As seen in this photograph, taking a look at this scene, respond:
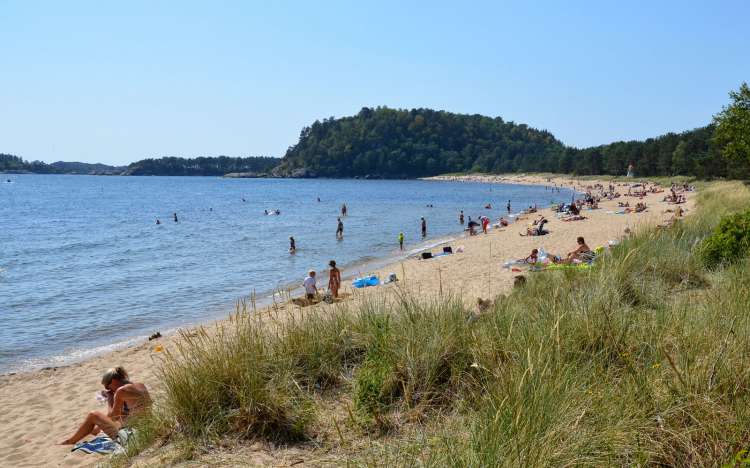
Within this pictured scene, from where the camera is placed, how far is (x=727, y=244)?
8.27 metres

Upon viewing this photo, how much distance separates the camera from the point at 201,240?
107 feet

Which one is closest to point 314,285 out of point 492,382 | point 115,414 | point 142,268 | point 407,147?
point 115,414

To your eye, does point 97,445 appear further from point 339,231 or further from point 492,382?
point 339,231

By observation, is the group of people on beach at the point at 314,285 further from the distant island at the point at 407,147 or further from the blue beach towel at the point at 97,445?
the distant island at the point at 407,147

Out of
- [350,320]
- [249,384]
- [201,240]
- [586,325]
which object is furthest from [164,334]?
[201,240]

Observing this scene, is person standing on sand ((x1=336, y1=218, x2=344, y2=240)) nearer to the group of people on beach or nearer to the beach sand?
the beach sand

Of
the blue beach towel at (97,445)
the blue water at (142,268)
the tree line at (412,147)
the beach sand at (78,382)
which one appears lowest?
the blue water at (142,268)

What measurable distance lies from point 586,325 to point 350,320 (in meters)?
2.10

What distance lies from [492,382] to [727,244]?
6333 mm

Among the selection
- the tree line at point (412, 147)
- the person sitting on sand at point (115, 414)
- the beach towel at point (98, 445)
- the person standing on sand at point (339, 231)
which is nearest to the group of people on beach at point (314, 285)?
the person sitting on sand at point (115, 414)

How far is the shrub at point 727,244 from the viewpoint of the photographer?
8.09 m

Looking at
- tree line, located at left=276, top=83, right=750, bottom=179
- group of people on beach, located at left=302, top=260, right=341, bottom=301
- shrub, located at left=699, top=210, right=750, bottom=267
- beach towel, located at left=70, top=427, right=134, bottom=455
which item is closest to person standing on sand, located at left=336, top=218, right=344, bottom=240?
group of people on beach, located at left=302, top=260, right=341, bottom=301

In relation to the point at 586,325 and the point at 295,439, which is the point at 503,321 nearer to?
the point at 586,325

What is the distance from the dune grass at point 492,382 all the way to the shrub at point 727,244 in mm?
2572
